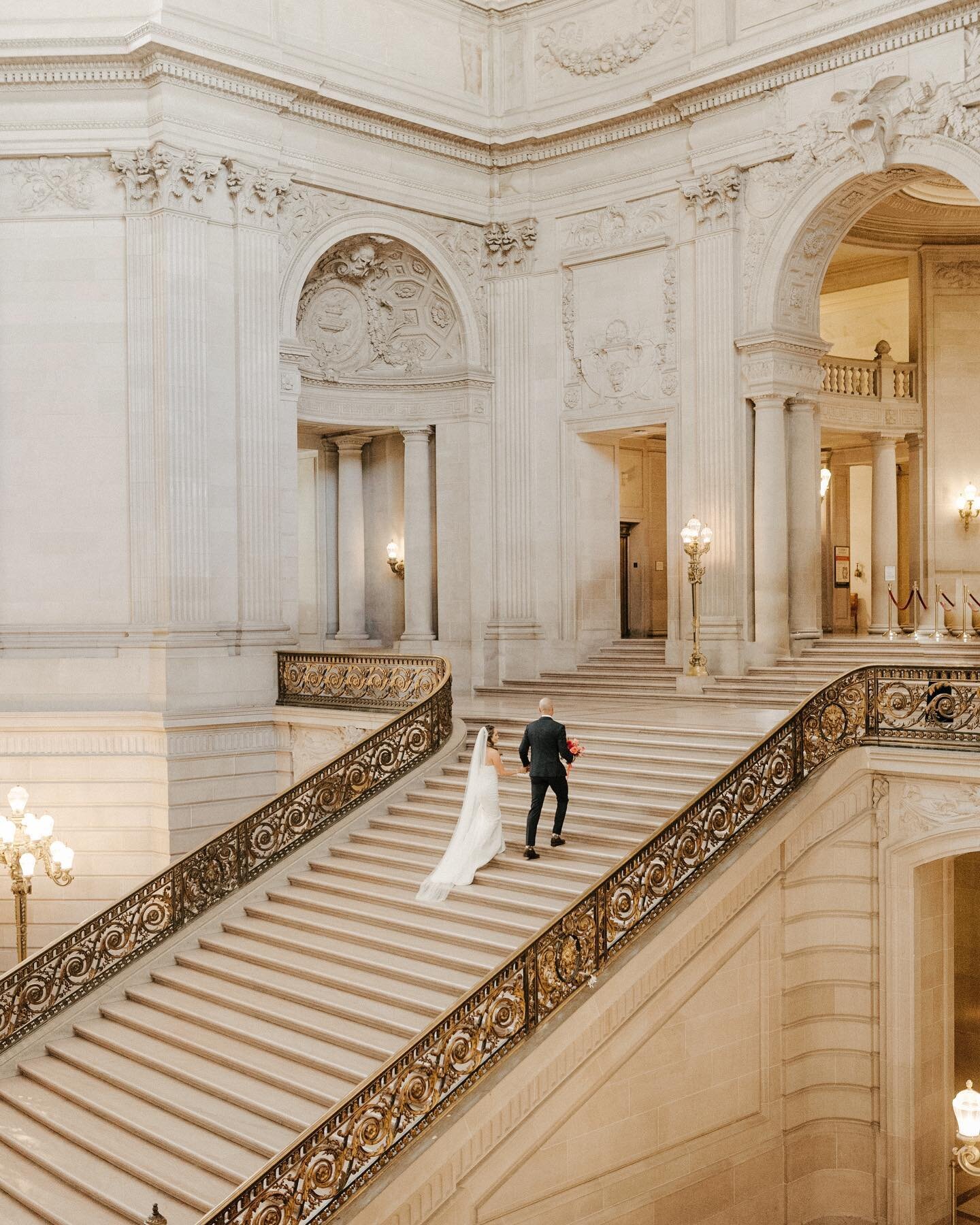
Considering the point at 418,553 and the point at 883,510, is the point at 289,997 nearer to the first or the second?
the point at 418,553

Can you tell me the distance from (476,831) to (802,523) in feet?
25.0

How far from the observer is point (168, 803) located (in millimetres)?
15203

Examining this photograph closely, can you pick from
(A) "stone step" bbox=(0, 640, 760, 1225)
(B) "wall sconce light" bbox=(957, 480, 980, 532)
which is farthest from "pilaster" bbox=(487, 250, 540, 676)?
(B) "wall sconce light" bbox=(957, 480, 980, 532)

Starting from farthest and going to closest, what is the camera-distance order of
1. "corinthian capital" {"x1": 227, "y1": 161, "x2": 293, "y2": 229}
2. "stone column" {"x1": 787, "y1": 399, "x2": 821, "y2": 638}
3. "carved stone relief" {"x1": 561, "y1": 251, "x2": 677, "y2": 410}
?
1. "carved stone relief" {"x1": 561, "y1": 251, "x2": 677, "y2": 410}
2. "stone column" {"x1": 787, "y1": 399, "x2": 821, "y2": 638}
3. "corinthian capital" {"x1": 227, "y1": 161, "x2": 293, "y2": 229}

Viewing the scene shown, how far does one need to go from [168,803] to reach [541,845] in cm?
531

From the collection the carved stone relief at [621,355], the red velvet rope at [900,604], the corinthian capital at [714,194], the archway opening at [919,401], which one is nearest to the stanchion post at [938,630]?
the archway opening at [919,401]

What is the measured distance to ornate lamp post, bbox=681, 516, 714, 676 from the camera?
16469 mm

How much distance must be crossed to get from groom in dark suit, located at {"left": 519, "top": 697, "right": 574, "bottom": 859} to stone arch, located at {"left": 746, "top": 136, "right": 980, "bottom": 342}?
7.40 m

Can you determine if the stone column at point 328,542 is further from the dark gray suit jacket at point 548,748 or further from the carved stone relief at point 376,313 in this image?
the dark gray suit jacket at point 548,748

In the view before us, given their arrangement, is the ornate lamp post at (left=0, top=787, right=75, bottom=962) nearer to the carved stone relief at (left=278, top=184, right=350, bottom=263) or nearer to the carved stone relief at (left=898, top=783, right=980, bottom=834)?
the carved stone relief at (left=898, top=783, right=980, bottom=834)

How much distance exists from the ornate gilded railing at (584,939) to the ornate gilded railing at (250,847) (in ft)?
13.3

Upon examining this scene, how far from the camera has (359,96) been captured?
1728 centimetres

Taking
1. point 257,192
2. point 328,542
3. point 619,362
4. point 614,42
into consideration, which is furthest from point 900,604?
point 257,192

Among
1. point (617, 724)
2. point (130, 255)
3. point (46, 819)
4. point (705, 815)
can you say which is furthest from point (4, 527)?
point (705, 815)
